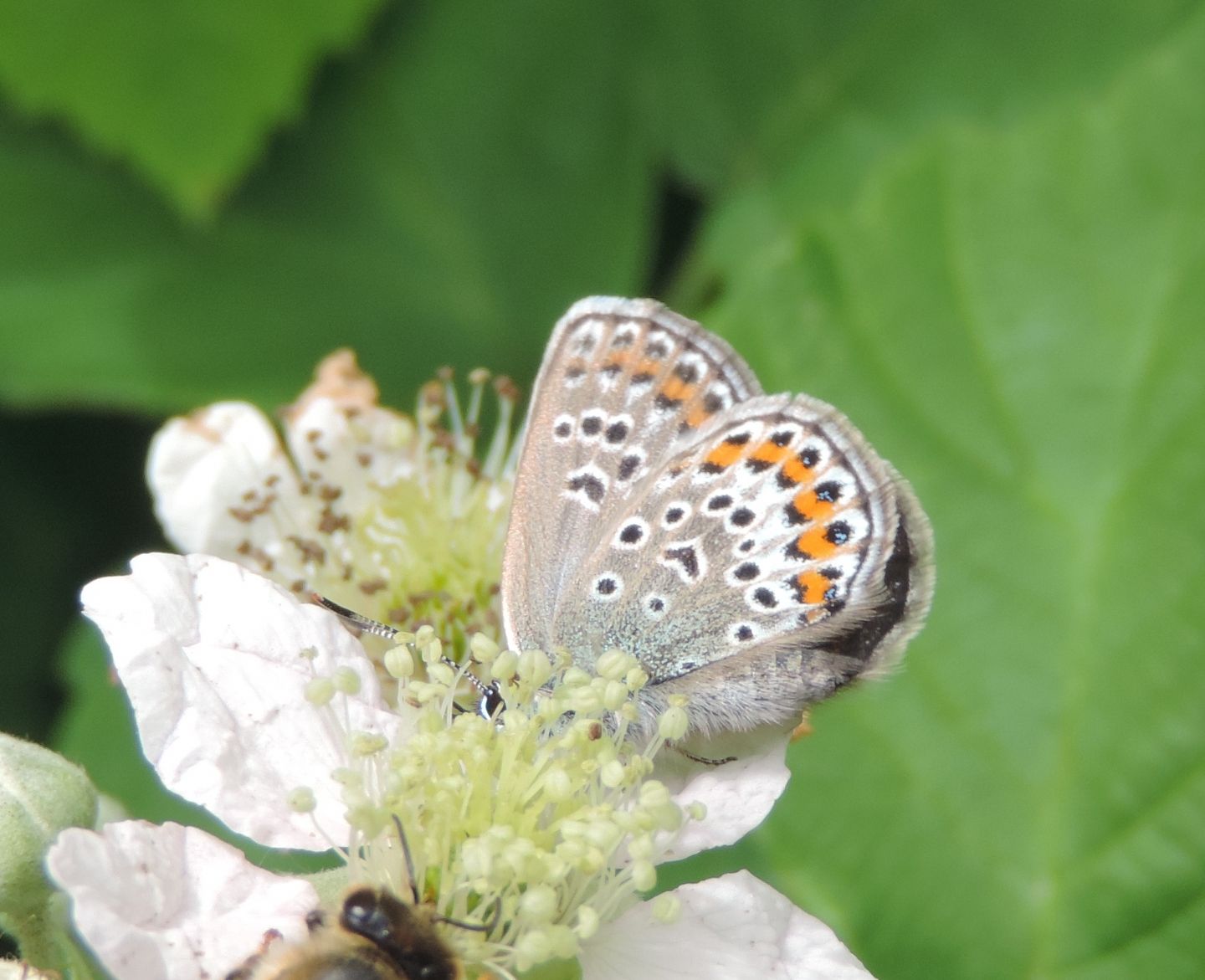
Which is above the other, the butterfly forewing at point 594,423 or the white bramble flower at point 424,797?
the butterfly forewing at point 594,423

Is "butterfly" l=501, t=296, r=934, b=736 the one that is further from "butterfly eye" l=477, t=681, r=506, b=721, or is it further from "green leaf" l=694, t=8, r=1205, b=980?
"green leaf" l=694, t=8, r=1205, b=980

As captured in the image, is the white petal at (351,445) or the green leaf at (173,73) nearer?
the white petal at (351,445)

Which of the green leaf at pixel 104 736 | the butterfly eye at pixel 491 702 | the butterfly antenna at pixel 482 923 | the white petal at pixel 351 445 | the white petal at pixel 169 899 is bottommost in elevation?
the green leaf at pixel 104 736

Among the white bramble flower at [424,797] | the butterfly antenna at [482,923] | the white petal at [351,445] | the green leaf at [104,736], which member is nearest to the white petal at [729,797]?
the white bramble flower at [424,797]

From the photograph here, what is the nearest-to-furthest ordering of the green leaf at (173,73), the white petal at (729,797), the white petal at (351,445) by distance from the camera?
the white petal at (729,797)
the white petal at (351,445)
the green leaf at (173,73)

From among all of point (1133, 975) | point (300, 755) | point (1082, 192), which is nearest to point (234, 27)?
point (1082, 192)

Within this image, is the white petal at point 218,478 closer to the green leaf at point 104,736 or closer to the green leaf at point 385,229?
the green leaf at point 104,736

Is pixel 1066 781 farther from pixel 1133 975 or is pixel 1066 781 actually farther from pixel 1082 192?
pixel 1082 192
